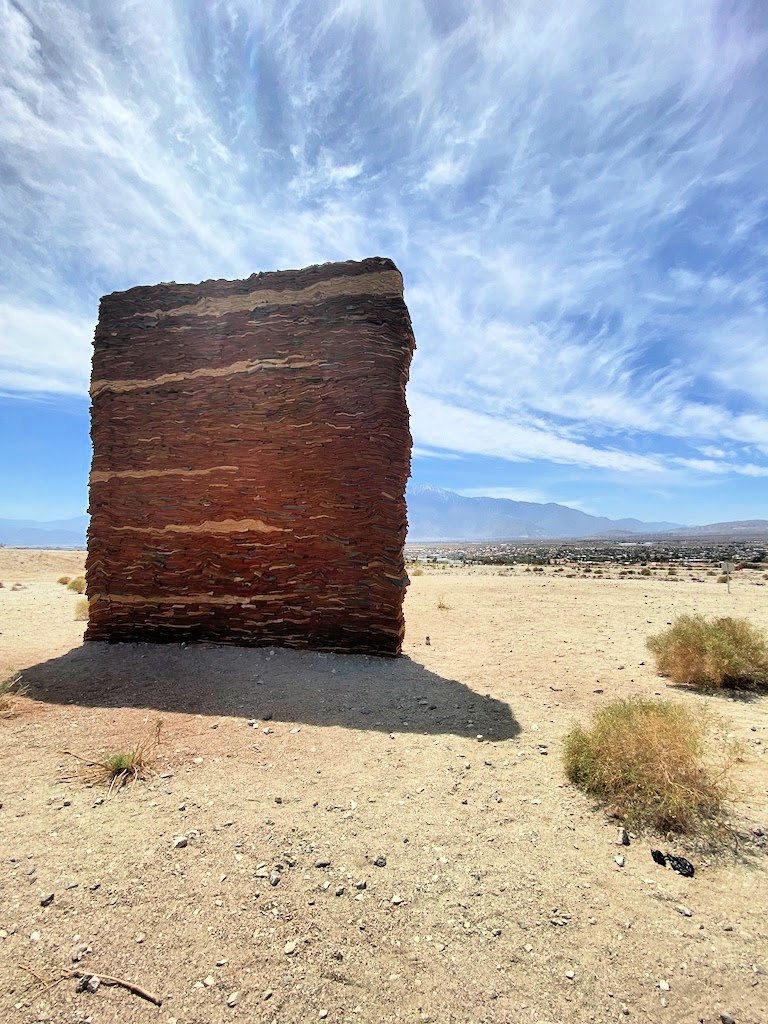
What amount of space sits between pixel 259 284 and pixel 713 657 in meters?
10.1

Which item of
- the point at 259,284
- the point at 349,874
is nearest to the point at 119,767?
the point at 349,874

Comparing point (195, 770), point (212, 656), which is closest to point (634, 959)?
point (195, 770)

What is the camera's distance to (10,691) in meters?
7.26

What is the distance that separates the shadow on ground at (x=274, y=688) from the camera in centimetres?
663

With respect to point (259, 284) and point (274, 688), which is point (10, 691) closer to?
point (274, 688)

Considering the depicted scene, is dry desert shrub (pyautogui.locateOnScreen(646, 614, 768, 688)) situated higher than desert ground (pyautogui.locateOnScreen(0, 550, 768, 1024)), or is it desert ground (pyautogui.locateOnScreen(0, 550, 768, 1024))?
dry desert shrub (pyautogui.locateOnScreen(646, 614, 768, 688))

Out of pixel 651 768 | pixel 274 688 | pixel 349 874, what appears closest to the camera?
pixel 349 874

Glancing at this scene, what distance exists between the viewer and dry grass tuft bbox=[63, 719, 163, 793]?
4.74 m

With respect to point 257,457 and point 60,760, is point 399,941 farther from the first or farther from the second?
point 257,457

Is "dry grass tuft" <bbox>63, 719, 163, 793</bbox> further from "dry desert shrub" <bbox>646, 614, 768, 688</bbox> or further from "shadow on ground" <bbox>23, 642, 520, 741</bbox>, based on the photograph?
"dry desert shrub" <bbox>646, 614, 768, 688</bbox>

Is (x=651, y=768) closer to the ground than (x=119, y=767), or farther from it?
farther from it

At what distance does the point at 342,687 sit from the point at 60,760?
3591 mm

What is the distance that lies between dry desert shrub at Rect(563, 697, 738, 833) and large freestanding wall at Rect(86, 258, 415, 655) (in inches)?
170

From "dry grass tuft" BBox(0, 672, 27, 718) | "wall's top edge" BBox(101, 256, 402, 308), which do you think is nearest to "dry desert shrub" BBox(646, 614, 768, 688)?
"wall's top edge" BBox(101, 256, 402, 308)
